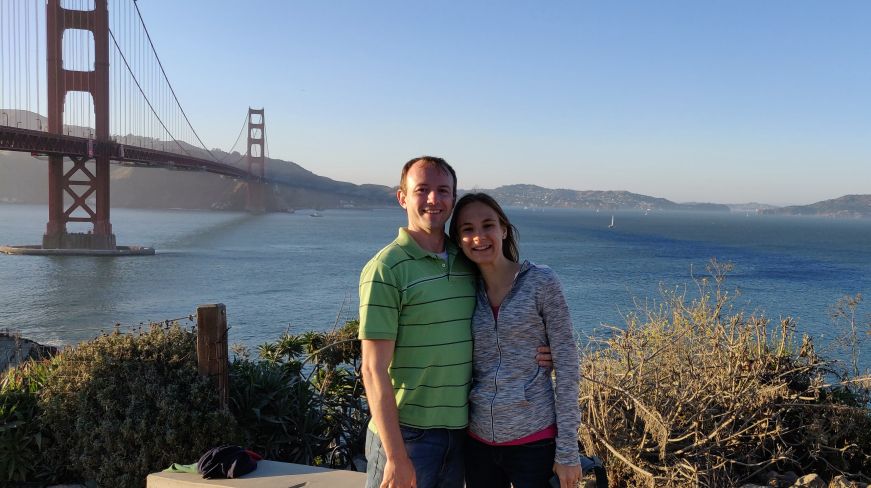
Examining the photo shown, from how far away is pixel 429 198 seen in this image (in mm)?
2252

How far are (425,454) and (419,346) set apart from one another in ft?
1.13

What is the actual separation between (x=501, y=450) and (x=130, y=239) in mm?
58530

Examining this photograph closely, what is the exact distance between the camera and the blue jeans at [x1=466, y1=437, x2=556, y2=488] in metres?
2.20

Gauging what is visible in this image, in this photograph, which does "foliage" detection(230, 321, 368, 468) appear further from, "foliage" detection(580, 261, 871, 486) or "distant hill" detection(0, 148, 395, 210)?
"distant hill" detection(0, 148, 395, 210)

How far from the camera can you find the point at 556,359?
2.17 m

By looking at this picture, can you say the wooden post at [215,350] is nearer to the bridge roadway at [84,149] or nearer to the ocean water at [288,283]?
the ocean water at [288,283]

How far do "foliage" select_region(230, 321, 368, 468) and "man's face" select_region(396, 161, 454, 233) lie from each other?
2.00m

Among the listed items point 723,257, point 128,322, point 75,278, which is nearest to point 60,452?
point 128,322

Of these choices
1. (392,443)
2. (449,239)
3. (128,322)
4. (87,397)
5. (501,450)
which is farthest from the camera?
(128,322)

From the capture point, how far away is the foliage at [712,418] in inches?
139

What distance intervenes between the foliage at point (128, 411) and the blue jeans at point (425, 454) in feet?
5.55

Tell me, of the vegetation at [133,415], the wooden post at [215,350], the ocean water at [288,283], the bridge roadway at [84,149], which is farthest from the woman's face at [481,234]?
the bridge roadway at [84,149]

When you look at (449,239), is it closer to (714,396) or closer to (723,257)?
(714,396)

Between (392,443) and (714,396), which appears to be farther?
(714,396)
